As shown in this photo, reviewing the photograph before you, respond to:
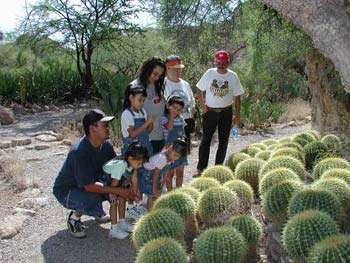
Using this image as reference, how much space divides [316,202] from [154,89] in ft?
7.02

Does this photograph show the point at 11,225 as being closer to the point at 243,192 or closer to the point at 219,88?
the point at 243,192

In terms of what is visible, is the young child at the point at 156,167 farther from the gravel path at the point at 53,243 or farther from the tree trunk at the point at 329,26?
the tree trunk at the point at 329,26

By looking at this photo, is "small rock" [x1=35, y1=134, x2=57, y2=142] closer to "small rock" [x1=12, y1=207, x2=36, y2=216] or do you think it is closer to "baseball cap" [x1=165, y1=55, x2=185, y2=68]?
"small rock" [x1=12, y1=207, x2=36, y2=216]

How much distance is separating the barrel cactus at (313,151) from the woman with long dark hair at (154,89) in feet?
5.70

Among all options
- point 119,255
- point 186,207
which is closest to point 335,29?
point 186,207

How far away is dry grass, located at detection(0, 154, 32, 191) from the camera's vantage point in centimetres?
681

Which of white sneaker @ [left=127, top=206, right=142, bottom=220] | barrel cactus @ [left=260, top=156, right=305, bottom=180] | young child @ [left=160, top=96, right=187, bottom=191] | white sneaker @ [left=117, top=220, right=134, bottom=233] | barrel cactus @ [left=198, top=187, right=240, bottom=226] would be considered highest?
young child @ [left=160, top=96, right=187, bottom=191]

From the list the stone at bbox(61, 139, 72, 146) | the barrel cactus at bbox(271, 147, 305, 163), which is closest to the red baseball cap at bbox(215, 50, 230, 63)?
the barrel cactus at bbox(271, 147, 305, 163)

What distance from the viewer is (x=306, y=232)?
140 inches

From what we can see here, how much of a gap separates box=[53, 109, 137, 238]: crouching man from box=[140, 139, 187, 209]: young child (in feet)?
0.96

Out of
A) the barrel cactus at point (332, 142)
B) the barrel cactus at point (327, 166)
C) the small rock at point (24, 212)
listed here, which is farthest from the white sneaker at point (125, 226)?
the barrel cactus at point (332, 142)

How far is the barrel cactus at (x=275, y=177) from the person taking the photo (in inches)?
183

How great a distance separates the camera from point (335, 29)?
155 inches

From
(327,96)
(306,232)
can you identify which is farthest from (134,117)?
(327,96)
